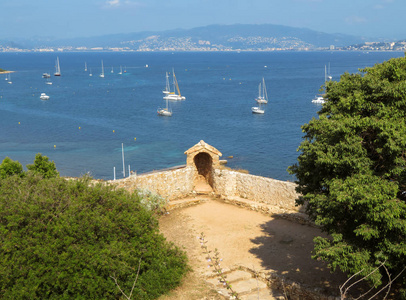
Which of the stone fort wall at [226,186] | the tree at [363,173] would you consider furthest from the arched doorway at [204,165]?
the tree at [363,173]

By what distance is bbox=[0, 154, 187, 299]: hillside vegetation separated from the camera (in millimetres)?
11703

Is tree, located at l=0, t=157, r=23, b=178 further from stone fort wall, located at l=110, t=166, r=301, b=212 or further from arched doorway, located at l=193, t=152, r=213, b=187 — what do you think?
arched doorway, located at l=193, t=152, r=213, b=187

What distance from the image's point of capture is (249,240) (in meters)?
17.1

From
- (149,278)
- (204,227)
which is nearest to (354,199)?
(149,278)

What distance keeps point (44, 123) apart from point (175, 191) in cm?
5149

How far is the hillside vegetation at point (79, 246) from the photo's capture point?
1170 cm

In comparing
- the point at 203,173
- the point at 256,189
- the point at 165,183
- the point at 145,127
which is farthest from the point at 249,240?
the point at 145,127

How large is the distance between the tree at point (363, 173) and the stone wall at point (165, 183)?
29.0 ft

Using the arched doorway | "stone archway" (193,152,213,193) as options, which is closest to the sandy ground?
"stone archway" (193,152,213,193)

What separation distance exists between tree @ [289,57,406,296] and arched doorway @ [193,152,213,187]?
9820mm

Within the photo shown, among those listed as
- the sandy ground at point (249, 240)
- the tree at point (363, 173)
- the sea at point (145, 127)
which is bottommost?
the sea at point (145, 127)

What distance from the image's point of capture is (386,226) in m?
10.5

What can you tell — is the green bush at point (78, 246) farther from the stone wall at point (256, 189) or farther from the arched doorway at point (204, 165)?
the arched doorway at point (204, 165)

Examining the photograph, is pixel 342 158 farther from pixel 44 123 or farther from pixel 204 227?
pixel 44 123
